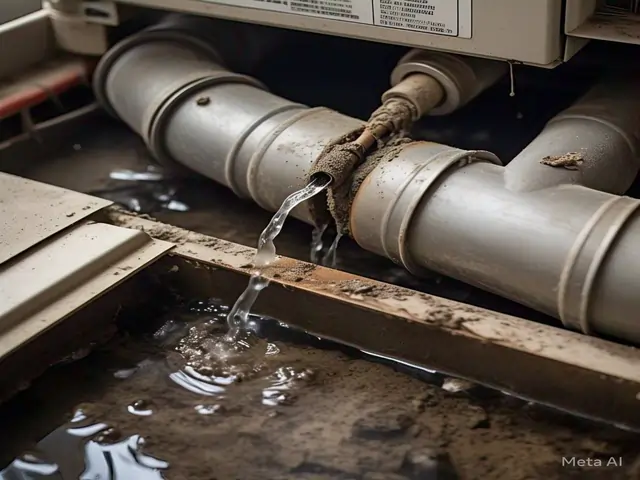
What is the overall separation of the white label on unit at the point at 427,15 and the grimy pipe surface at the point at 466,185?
201 mm

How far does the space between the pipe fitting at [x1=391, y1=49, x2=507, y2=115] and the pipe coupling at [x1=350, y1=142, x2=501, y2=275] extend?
0.20 metres

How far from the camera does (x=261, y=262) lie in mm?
1518

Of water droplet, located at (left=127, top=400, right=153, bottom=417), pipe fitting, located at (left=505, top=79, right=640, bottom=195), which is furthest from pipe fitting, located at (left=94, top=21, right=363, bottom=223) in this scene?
water droplet, located at (left=127, top=400, right=153, bottom=417)

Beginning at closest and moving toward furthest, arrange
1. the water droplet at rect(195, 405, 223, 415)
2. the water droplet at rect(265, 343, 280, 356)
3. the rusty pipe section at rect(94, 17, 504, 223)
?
the water droplet at rect(195, 405, 223, 415)
the water droplet at rect(265, 343, 280, 356)
the rusty pipe section at rect(94, 17, 504, 223)

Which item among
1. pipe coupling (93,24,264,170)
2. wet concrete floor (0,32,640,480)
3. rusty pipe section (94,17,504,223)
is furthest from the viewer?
pipe coupling (93,24,264,170)

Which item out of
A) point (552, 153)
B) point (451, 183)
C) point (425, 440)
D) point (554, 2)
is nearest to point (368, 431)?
point (425, 440)

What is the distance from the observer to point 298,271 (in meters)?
1.49

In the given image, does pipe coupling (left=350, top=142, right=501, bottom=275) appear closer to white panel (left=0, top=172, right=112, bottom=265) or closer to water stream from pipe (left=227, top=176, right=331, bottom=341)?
water stream from pipe (left=227, top=176, right=331, bottom=341)

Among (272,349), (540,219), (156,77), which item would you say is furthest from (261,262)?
(156,77)

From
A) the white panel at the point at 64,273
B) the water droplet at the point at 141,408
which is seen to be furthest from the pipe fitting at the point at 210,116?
the water droplet at the point at 141,408

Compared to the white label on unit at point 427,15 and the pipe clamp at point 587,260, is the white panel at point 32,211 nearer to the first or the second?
the white label on unit at point 427,15

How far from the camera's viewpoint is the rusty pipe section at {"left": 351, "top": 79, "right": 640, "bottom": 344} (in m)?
1.27

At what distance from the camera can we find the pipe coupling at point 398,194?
4.74ft

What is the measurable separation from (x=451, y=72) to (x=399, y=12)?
0.16 metres
